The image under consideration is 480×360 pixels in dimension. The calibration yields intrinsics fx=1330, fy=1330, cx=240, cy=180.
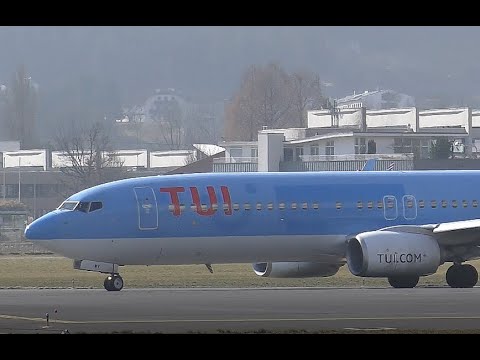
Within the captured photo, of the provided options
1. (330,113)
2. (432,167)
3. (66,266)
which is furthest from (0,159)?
(66,266)

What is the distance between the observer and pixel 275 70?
167 metres

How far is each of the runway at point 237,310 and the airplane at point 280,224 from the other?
41.8 inches

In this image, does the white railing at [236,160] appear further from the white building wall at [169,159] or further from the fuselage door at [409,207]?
the fuselage door at [409,207]

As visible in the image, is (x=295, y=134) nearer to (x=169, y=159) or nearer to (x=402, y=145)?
(x=402, y=145)

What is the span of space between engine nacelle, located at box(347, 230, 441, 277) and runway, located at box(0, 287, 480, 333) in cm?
64

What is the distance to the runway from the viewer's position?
22500 mm

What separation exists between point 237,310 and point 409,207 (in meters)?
13.1

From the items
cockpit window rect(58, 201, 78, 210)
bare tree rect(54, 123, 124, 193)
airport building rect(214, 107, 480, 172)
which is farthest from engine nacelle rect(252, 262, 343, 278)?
bare tree rect(54, 123, 124, 193)

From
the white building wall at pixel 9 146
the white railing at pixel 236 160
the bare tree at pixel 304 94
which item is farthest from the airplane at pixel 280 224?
the bare tree at pixel 304 94

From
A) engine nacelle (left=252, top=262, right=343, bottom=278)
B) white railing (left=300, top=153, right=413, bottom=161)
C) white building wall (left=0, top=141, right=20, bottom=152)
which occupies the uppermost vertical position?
white building wall (left=0, top=141, right=20, bottom=152)

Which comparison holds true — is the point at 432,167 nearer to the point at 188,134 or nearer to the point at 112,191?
the point at 112,191

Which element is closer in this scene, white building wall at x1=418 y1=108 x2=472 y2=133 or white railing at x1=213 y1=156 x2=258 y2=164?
white railing at x1=213 y1=156 x2=258 y2=164

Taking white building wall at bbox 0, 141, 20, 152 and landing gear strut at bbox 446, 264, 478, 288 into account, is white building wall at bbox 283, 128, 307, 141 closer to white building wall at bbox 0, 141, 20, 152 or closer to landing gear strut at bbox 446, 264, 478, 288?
white building wall at bbox 0, 141, 20, 152
